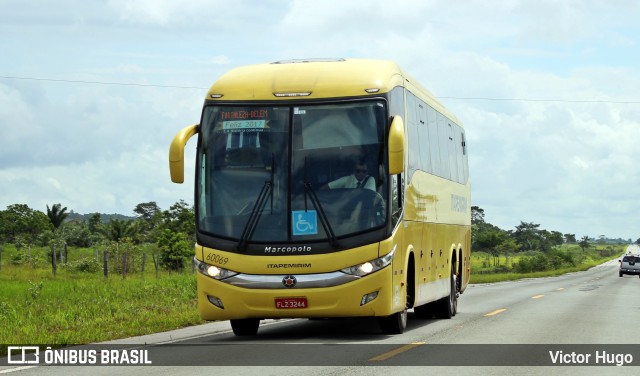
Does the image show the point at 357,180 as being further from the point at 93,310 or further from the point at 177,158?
the point at 93,310

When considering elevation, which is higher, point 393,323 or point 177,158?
point 177,158

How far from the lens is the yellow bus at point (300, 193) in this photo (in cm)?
1495

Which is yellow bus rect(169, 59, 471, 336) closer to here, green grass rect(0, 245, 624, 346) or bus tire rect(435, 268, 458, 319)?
green grass rect(0, 245, 624, 346)

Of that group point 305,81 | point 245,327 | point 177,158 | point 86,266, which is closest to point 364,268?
point 245,327

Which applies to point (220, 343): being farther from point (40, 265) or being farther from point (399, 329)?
point (40, 265)

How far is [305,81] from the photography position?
15.7 meters

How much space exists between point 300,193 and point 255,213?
717 millimetres

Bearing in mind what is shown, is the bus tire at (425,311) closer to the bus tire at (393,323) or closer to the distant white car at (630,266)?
the bus tire at (393,323)

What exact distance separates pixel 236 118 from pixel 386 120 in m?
2.24

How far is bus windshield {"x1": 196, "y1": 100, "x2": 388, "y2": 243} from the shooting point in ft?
49.5

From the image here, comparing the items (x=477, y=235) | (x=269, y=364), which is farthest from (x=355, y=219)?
(x=477, y=235)

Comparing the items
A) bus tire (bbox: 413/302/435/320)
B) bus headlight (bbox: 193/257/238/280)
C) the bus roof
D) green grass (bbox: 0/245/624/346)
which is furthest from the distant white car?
bus headlight (bbox: 193/257/238/280)

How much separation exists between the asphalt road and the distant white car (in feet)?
181

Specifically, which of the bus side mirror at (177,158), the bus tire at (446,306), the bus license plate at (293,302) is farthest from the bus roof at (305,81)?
the bus tire at (446,306)
